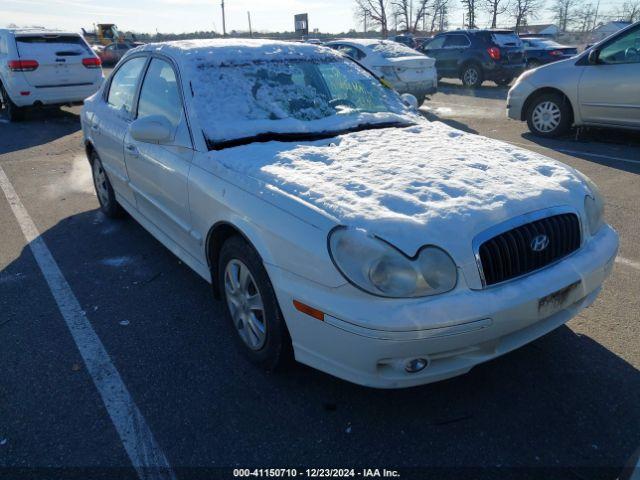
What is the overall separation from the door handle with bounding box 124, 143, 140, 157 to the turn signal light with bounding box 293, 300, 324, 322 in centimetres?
216

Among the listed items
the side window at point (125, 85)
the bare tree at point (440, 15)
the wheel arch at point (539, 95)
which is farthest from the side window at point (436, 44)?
the bare tree at point (440, 15)

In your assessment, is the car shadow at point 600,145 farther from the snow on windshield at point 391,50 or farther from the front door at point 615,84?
the snow on windshield at point 391,50

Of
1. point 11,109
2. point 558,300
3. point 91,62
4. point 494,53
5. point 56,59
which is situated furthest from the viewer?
point 494,53

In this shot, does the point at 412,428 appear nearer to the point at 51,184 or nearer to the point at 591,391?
the point at 591,391

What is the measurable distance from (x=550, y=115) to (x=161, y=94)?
6.75 meters

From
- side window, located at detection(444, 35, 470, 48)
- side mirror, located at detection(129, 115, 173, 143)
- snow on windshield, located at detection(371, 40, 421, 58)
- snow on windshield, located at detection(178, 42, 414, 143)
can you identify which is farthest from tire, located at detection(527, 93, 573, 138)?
side window, located at detection(444, 35, 470, 48)

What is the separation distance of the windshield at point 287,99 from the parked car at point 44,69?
28.5 ft

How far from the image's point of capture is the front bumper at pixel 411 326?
1996mm

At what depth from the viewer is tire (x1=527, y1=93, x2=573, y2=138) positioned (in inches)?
313

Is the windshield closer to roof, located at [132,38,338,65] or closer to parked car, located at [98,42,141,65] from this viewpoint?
roof, located at [132,38,338,65]

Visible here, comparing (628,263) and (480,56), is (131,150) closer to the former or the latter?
(628,263)

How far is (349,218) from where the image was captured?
2.16m

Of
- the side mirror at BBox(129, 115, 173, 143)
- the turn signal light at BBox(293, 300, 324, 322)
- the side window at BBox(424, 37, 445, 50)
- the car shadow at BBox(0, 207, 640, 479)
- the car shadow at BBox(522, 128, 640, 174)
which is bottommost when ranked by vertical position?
the car shadow at BBox(0, 207, 640, 479)

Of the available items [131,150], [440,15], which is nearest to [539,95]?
[131,150]
